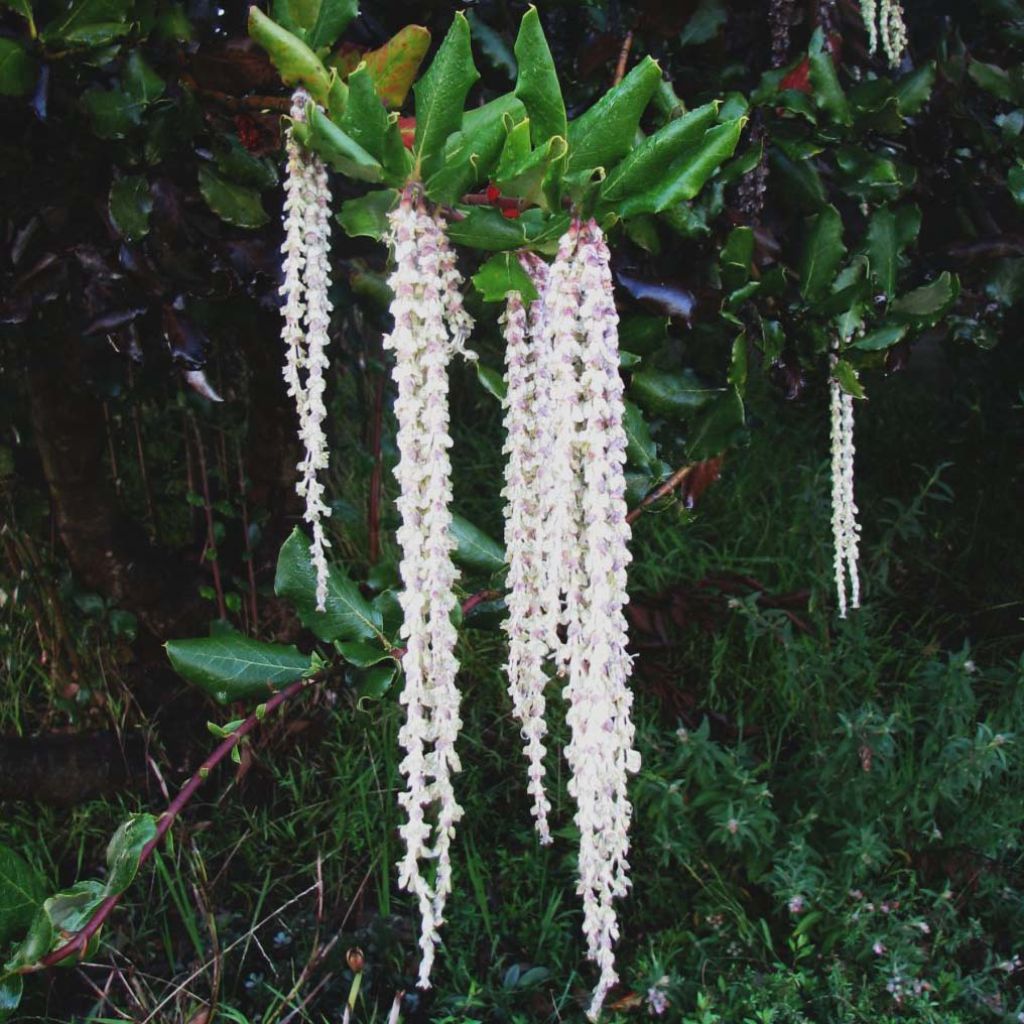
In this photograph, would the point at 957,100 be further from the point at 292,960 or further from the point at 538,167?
the point at 292,960

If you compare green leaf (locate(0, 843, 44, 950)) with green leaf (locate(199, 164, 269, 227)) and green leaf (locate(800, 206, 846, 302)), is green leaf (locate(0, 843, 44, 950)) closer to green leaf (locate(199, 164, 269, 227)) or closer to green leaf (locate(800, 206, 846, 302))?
green leaf (locate(199, 164, 269, 227))

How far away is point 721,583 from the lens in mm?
2113

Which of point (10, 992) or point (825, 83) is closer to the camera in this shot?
point (10, 992)

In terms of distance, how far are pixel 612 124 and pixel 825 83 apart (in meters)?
0.82

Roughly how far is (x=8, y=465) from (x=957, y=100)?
1.86m

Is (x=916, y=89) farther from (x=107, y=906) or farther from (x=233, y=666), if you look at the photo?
(x=107, y=906)

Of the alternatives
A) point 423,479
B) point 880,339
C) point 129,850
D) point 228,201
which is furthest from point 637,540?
point 423,479

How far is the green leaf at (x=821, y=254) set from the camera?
1535 mm

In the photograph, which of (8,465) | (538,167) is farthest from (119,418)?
(538,167)

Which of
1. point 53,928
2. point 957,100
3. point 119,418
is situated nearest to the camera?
point 53,928

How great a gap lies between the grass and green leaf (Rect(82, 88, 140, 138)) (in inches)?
35.6

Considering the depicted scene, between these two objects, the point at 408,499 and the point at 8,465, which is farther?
the point at 8,465

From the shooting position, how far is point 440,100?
851mm

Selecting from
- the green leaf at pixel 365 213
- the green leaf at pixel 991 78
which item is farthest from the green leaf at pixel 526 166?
the green leaf at pixel 991 78
